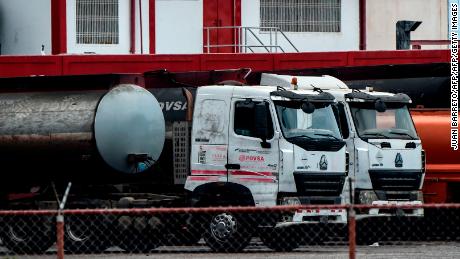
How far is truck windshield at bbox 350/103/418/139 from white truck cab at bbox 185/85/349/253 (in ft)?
3.40

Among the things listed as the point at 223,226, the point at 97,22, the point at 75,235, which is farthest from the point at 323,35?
the point at 75,235

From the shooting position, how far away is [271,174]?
24.9m

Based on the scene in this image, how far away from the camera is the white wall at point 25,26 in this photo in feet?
126

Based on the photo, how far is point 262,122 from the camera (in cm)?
2488

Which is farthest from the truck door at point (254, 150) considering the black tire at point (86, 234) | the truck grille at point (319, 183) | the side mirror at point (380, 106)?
the side mirror at point (380, 106)

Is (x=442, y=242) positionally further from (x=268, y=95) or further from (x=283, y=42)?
(x=283, y=42)

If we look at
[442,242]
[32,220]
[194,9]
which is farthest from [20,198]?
[194,9]

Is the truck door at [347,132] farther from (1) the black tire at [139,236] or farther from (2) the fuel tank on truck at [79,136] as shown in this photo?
(1) the black tire at [139,236]

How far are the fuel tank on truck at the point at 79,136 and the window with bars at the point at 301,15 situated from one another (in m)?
15.6

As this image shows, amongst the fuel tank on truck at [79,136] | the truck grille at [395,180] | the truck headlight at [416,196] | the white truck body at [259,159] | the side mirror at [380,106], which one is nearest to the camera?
the white truck body at [259,159]

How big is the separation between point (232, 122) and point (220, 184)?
1107 mm

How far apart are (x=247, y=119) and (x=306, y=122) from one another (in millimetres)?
1033

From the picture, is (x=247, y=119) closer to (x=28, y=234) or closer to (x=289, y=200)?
(x=289, y=200)

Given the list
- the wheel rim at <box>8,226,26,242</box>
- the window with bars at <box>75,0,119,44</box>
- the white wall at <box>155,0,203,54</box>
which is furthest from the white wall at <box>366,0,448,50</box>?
the wheel rim at <box>8,226,26,242</box>
